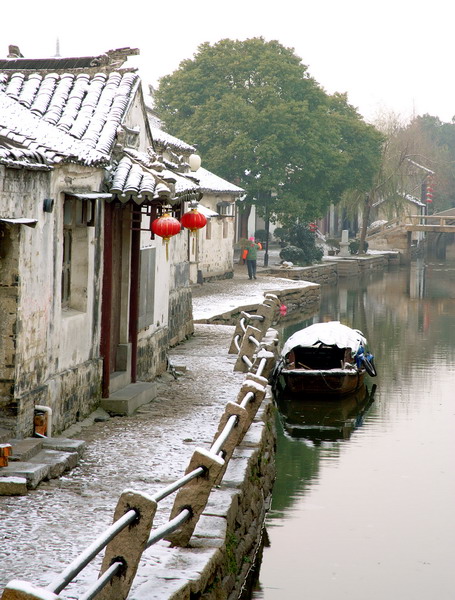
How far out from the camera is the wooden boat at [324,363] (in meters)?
18.3

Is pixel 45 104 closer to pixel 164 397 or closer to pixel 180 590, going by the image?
pixel 164 397

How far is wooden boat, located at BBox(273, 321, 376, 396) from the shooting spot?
1834 centimetres

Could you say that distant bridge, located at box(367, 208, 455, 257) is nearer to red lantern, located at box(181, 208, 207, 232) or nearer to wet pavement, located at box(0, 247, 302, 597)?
wet pavement, located at box(0, 247, 302, 597)

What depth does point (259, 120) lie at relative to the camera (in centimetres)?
3841


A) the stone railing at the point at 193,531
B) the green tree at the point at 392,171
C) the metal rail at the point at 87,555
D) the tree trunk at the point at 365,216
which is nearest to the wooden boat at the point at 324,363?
the stone railing at the point at 193,531

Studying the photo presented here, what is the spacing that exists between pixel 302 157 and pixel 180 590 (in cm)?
3489

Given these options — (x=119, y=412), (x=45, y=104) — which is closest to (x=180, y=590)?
(x=119, y=412)

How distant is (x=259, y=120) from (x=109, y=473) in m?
31.0

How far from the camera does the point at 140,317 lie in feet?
43.3

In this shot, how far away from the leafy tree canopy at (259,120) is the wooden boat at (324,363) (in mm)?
20005

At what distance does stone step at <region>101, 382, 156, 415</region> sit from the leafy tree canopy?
2642 cm

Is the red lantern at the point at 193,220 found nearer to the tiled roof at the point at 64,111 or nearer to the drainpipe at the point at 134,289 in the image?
the drainpipe at the point at 134,289

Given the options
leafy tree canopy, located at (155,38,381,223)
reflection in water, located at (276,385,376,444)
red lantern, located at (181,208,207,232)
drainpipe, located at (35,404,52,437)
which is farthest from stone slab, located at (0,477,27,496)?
leafy tree canopy, located at (155,38,381,223)

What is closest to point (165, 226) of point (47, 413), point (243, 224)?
point (47, 413)
